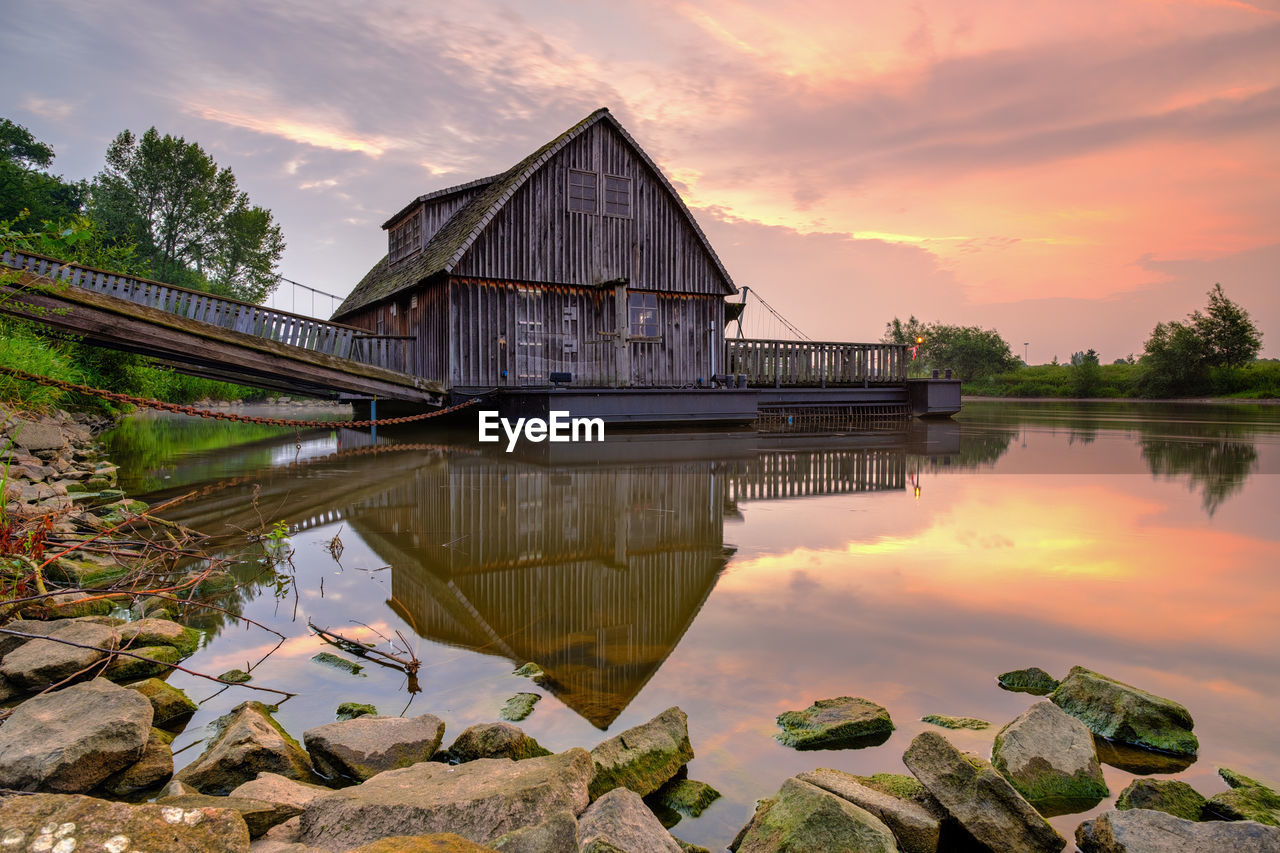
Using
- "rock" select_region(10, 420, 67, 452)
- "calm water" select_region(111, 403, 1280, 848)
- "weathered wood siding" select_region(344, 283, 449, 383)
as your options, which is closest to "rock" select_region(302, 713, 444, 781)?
"calm water" select_region(111, 403, 1280, 848)

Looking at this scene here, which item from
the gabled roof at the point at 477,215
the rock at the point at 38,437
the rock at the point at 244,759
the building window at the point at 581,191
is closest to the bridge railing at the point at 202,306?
the rock at the point at 38,437

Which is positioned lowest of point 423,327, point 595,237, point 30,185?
point 423,327

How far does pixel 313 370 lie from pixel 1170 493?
615 inches

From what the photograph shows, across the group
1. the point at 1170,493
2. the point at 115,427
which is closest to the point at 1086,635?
the point at 1170,493

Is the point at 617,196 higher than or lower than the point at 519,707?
higher

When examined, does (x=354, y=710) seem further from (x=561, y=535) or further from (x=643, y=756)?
(x=561, y=535)

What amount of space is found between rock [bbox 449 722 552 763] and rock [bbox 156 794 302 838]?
29.6 inches

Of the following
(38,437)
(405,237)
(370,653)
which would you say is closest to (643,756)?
(370,653)

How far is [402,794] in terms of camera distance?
7.73 feet

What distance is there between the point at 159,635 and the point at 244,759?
5.70 ft

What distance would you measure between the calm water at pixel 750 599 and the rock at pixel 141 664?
0.41 ft

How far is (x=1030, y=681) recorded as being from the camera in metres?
3.55

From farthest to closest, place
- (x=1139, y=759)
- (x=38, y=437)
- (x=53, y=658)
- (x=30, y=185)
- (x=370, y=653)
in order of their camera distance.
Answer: (x=30, y=185)
(x=38, y=437)
(x=370, y=653)
(x=53, y=658)
(x=1139, y=759)

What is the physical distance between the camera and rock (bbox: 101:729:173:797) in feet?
8.86
